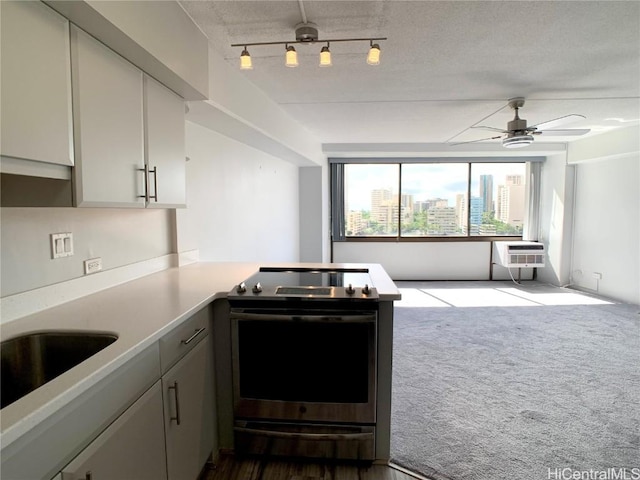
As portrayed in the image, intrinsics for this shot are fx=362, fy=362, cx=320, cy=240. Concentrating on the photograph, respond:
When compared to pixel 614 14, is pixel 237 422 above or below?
below

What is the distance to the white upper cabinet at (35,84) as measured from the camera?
3.30 feet

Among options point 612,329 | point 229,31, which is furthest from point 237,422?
point 612,329

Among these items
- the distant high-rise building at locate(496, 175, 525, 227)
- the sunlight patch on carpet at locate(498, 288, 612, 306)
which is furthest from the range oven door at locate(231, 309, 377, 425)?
the distant high-rise building at locate(496, 175, 525, 227)

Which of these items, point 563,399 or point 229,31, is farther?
point 563,399

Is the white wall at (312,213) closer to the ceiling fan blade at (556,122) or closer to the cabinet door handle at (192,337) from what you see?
the ceiling fan blade at (556,122)

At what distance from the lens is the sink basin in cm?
127

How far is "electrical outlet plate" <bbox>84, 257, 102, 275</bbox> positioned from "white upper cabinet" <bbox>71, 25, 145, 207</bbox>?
434 millimetres

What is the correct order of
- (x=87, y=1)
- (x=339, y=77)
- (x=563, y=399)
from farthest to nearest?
(x=339, y=77)
(x=563, y=399)
(x=87, y=1)

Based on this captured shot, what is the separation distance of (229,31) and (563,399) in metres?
3.27

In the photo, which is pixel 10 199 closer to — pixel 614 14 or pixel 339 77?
pixel 339 77

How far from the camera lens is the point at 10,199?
4.40 ft

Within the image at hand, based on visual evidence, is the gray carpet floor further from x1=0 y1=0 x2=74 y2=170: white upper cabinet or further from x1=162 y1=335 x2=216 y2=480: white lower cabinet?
x1=0 y1=0 x2=74 y2=170: white upper cabinet

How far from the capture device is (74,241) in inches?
67.1

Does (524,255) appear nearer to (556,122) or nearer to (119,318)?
(556,122)
